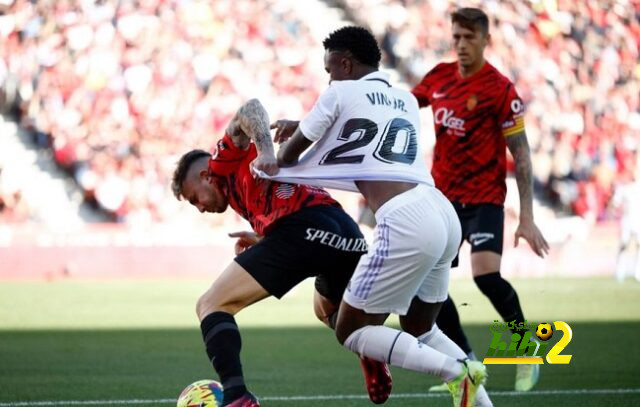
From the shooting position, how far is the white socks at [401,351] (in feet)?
17.6

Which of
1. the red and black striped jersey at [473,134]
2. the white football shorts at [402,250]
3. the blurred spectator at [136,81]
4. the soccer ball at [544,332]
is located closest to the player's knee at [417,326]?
the white football shorts at [402,250]

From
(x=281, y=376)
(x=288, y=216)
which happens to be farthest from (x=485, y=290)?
(x=288, y=216)

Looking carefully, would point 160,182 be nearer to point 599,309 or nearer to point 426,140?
point 426,140

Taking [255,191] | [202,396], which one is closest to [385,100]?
[255,191]

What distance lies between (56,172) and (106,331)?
10.0m

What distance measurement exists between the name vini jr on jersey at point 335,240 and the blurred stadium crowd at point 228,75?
15.9m

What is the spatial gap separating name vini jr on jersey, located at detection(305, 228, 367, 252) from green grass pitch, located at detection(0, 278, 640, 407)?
89 centimetres

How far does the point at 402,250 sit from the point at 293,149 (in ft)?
2.39

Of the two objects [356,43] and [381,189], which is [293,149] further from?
[356,43]

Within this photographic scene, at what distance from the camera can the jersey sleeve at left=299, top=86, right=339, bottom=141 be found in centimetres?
539

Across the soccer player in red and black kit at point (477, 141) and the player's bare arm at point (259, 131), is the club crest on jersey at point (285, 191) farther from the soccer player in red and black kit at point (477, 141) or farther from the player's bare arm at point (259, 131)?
the soccer player in red and black kit at point (477, 141)

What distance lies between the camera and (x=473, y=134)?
319 inches

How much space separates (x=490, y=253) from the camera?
7.88 meters

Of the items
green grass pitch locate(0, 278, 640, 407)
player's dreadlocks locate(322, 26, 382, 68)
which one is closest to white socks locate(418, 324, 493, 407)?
green grass pitch locate(0, 278, 640, 407)
